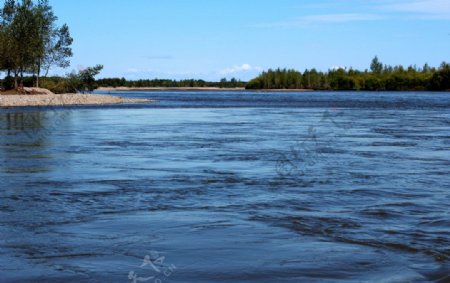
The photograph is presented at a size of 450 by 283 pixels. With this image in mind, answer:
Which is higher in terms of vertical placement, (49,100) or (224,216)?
(49,100)

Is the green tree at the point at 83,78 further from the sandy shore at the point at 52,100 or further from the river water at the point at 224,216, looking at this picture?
the river water at the point at 224,216

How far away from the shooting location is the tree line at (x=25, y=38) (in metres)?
87.6

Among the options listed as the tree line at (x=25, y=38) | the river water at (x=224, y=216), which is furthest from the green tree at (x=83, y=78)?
the river water at (x=224, y=216)

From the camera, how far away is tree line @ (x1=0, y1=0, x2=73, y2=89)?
87562 mm

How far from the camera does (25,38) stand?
3447 inches

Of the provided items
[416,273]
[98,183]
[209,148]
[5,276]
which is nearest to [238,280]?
[416,273]

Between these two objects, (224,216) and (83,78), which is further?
(83,78)

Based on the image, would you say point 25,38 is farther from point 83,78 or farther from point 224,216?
point 224,216

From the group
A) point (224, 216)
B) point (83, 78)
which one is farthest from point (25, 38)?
point (224, 216)

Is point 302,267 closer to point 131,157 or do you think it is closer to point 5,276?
point 5,276

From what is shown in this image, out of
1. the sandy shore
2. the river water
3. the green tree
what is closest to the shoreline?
the sandy shore

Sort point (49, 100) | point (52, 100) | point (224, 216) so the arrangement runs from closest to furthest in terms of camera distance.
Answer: point (224, 216) < point (49, 100) < point (52, 100)

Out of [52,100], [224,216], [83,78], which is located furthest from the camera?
[83,78]

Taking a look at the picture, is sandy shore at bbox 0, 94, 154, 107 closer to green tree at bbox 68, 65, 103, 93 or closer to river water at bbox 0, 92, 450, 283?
green tree at bbox 68, 65, 103, 93
